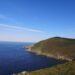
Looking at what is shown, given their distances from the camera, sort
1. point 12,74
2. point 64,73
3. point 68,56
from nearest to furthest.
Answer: point 64,73, point 12,74, point 68,56

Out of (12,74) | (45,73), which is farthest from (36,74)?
(12,74)

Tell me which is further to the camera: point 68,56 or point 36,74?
point 68,56

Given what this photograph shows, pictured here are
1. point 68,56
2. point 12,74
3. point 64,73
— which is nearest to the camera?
point 64,73

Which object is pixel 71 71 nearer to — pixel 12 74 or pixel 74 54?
pixel 12 74

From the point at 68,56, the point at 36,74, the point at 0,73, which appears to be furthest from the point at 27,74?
the point at 68,56

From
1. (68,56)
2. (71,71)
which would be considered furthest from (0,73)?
(68,56)

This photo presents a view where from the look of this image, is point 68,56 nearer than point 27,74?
No

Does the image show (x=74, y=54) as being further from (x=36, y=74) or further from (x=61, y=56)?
(x=36, y=74)
